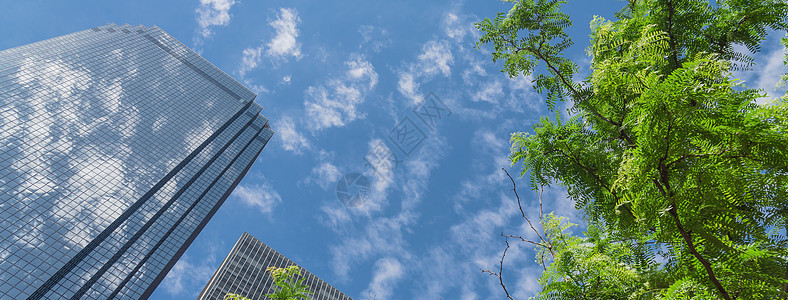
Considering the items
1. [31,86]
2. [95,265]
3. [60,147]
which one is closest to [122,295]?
[95,265]

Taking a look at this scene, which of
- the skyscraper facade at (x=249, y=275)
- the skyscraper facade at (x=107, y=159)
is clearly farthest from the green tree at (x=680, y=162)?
the skyscraper facade at (x=107, y=159)

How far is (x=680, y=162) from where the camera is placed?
2.85 m

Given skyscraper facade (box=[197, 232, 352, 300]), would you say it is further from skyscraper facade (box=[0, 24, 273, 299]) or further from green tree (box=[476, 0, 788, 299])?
green tree (box=[476, 0, 788, 299])

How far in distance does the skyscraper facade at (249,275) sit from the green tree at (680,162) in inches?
3081

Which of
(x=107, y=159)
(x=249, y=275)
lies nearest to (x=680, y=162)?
(x=249, y=275)

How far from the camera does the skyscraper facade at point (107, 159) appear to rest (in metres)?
72.8

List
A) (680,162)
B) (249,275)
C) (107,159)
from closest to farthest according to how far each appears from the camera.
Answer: (680,162)
(249,275)
(107,159)

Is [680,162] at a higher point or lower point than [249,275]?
lower

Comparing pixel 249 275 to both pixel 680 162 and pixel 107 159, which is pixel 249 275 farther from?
pixel 680 162

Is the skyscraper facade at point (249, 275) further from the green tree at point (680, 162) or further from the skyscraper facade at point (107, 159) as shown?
the green tree at point (680, 162)

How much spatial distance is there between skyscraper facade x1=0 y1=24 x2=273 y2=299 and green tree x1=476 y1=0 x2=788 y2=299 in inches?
3678

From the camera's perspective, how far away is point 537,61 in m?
5.12

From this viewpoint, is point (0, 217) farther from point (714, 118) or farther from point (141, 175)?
point (714, 118)

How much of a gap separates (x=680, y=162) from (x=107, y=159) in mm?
114022
